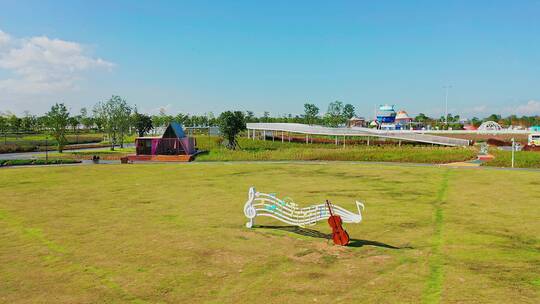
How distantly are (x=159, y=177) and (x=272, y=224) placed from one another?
65.7 feet

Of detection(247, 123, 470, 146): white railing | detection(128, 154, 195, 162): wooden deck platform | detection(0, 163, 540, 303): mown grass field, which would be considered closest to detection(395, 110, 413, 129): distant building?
detection(247, 123, 470, 146): white railing

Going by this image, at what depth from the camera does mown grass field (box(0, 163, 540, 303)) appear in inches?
408

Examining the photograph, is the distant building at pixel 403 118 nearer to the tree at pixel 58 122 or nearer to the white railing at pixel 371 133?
the white railing at pixel 371 133

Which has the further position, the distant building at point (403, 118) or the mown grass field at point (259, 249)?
the distant building at point (403, 118)

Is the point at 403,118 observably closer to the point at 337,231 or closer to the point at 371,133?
the point at 371,133

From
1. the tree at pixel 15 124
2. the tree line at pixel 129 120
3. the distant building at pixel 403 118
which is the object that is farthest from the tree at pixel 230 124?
the distant building at pixel 403 118

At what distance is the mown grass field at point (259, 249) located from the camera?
10375mm

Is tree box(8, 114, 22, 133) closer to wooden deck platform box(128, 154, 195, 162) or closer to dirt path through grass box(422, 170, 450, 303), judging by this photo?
wooden deck platform box(128, 154, 195, 162)

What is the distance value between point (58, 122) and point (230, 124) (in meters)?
29.9

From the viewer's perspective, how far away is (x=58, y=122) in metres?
66.8

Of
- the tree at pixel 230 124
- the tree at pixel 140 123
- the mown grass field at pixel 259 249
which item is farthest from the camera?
the tree at pixel 140 123

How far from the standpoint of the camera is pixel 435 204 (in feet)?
72.8

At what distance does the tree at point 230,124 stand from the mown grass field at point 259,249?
128ft

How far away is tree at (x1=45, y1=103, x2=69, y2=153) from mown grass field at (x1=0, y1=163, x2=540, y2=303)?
43323 millimetres
